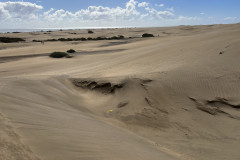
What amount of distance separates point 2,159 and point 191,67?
664 centimetres

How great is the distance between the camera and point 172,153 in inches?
165

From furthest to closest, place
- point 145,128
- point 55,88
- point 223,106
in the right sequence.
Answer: point 55,88 < point 223,106 < point 145,128

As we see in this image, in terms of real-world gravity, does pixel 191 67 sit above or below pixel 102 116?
above

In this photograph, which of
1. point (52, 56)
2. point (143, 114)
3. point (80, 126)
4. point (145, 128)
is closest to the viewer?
point (80, 126)

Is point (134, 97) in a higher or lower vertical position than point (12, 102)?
lower

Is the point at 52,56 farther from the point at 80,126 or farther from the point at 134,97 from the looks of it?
the point at 80,126

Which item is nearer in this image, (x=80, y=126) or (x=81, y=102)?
(x=80, y=126)

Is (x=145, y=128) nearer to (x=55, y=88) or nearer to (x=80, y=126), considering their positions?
(x=80, y=126)

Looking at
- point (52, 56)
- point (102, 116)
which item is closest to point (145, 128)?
point (102, 116)

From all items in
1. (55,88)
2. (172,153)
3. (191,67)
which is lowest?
(172,153)

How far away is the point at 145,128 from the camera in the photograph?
208 inches

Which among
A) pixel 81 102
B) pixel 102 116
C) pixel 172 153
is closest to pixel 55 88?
pixel 81 102

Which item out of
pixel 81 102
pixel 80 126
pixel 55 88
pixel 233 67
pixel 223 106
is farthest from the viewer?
pixel 233 67

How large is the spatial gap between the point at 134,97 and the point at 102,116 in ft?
3.52
